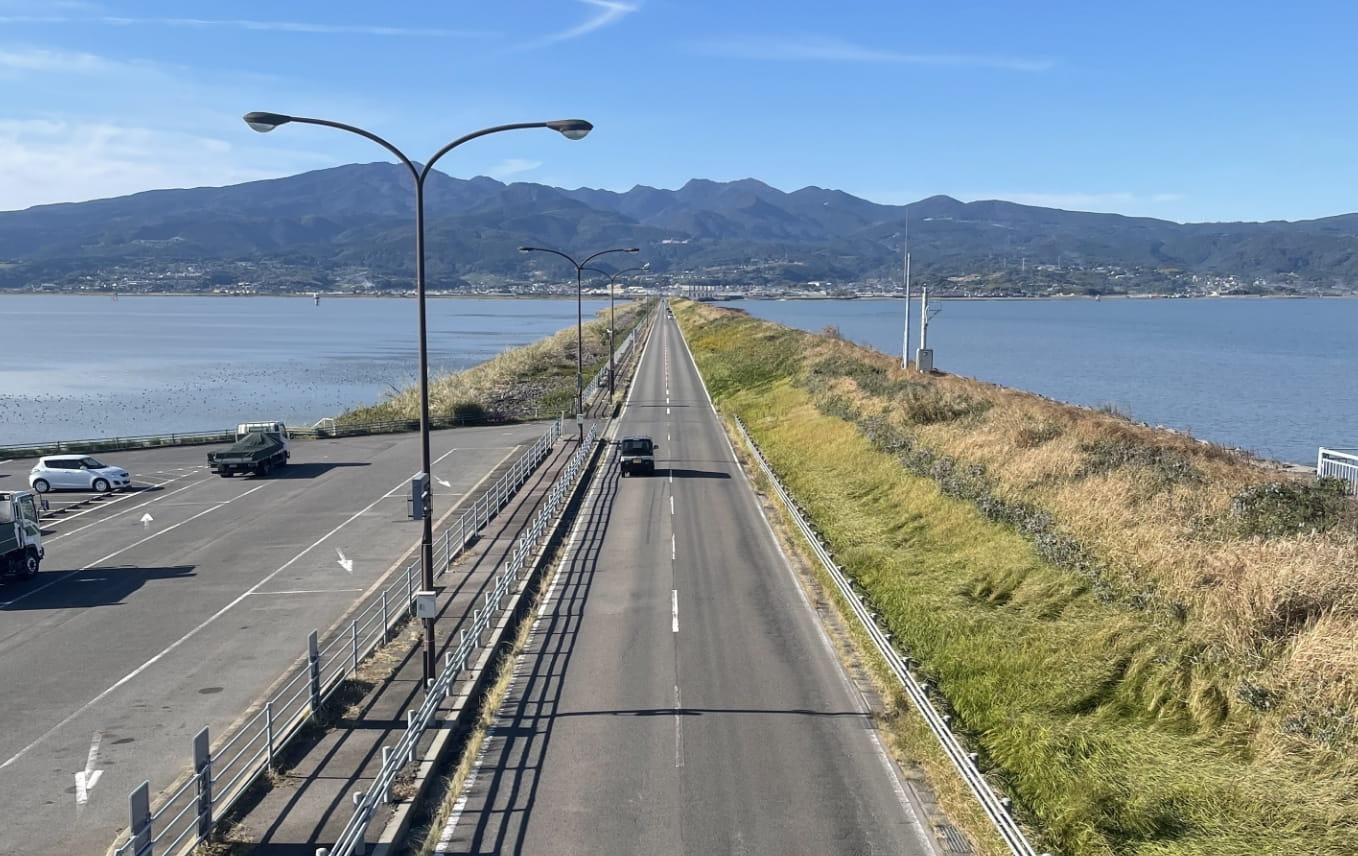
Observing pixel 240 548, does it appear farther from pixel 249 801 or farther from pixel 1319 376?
pixel 1319 376

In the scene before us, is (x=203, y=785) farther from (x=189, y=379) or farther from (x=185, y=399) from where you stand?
(x=189, y=379)

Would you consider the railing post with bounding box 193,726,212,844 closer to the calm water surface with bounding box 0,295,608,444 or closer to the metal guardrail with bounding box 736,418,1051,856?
the metal guardrail with bounding box 736,418,1051,856

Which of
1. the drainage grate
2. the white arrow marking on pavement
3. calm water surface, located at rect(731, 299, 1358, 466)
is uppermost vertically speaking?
the drainage grate

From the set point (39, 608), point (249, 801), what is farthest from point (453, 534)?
point (249, 801)

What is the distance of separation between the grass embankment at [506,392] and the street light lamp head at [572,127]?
1774 inches

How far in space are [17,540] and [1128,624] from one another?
26.0 metres

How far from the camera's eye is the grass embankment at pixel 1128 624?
42.8 feet

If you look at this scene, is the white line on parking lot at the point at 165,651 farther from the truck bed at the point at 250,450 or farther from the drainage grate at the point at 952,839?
the drainage grate at the point at 952,839

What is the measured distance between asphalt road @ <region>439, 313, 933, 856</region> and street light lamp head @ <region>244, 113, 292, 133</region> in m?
10.2

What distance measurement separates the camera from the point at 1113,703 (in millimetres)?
16594

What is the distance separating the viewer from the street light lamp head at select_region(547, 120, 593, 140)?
1714 centimetres

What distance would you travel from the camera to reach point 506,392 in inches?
3172

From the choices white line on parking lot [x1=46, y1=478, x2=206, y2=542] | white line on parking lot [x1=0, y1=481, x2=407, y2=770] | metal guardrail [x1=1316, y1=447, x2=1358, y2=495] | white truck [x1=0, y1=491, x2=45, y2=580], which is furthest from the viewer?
white line on parking lot [x1=46, y1=478, x2=206, y2=542]

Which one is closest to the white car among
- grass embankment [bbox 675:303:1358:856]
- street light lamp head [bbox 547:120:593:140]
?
grass embankment [bbox 675:303:1358:856]
